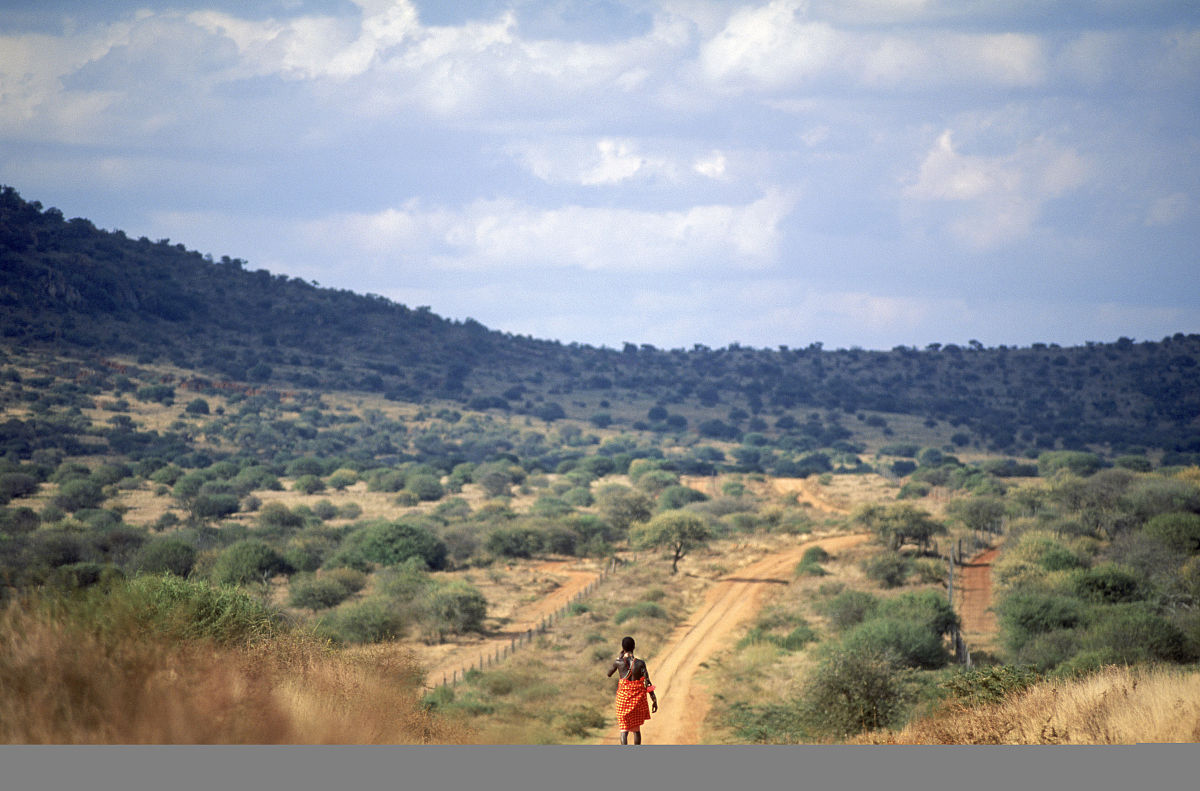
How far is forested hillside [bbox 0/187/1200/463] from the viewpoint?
10531cm

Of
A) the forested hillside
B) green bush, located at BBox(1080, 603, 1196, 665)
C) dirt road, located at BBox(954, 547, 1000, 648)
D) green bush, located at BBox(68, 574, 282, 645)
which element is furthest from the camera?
the forested hillside

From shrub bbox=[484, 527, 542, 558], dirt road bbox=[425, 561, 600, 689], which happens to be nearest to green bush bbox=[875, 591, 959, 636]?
dirt road bbox=[425, 561, 600, 689]

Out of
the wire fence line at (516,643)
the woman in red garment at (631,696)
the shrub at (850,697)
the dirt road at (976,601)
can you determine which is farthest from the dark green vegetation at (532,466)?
the woman in red garment at (631,696)

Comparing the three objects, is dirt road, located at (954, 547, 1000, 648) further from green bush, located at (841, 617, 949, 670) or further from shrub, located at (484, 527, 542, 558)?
shrub, located at (484, 527, 542, 558)

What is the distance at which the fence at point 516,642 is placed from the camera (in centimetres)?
2612

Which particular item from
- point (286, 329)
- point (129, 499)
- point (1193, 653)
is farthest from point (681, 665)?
point (286, 329)

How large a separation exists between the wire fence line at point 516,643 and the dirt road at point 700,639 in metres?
4.29

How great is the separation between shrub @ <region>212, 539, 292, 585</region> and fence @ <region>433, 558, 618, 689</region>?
34.2 feet

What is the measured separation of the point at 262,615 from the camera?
13.6m

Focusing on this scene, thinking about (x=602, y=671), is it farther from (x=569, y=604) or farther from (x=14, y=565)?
(x=14, y=565)

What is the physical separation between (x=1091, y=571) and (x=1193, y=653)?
856 centimetres

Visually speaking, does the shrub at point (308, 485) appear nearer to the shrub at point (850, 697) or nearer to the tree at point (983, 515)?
the tree at point (983, 515)

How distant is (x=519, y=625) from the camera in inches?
1335

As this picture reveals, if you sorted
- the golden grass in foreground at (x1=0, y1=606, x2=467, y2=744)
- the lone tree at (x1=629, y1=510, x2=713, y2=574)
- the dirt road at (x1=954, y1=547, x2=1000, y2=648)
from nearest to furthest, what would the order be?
the golden grass in foreground at (x1=0, y1=606, x2=467, y2=744)
the dirt road at (x1=954, y1=547, x2=1000, y2=648)
the lone tree at (x1=629, y1=510, x2=713, y2=574)
